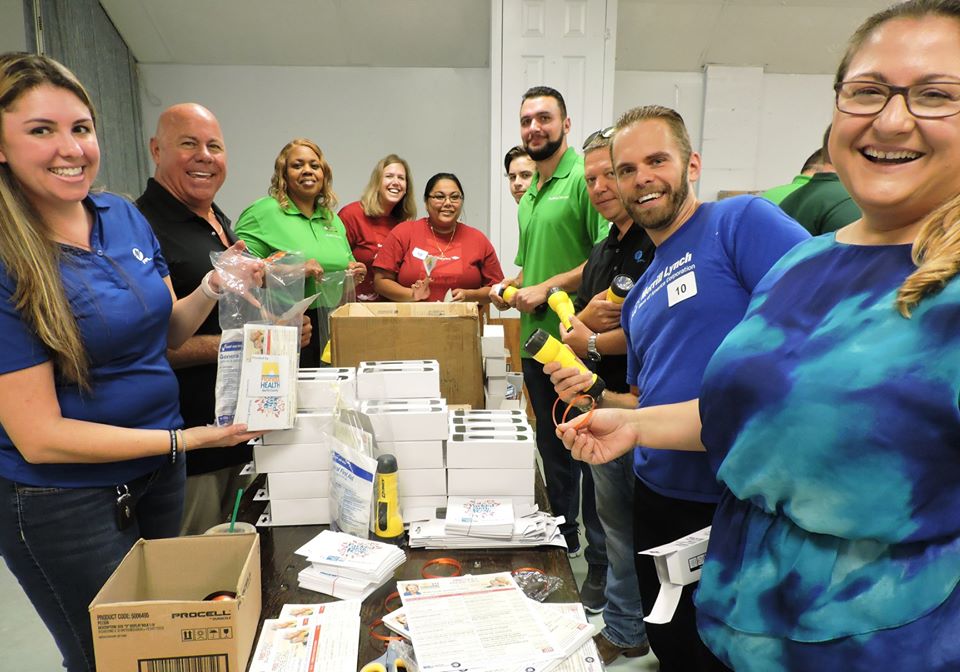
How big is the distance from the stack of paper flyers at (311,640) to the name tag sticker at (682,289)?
3.01 ft

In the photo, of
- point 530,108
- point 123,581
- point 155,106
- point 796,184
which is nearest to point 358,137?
point 155,106

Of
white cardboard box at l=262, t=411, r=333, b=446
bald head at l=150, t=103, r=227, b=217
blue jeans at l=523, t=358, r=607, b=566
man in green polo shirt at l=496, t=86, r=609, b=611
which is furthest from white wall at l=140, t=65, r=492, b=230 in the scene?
white cardboard box at l=262, t=411, r=333, b=446

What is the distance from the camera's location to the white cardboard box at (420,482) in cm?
138

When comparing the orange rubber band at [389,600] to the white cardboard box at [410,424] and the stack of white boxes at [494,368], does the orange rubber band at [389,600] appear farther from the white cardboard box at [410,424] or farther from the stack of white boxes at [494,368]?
the stack of white boxes at [494,368]

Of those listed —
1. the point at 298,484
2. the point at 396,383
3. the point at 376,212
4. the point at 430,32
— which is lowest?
the point at 298,484

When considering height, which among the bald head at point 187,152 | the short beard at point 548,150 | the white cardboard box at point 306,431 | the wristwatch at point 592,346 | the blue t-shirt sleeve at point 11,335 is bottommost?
the white cardboard box at point 306,431

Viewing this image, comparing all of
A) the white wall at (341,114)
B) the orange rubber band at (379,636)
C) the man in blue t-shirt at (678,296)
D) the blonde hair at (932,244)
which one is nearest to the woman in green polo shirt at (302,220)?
the man in blue t-shirt at (678,296)

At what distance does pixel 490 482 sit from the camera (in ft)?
4.51

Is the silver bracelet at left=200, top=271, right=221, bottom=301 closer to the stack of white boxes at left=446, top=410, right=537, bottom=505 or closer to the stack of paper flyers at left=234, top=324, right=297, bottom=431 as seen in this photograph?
the stack of paper flyers at left=234, top=324, right=297, bottom=431

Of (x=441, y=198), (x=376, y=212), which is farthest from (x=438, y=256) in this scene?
(x=376, y=212)

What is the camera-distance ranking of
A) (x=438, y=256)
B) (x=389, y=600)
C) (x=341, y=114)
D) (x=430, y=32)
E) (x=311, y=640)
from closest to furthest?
(x=311, y=640), (x=389, y=600), (x=438, y=256), (x=430, y=32), (x=341, y=114)

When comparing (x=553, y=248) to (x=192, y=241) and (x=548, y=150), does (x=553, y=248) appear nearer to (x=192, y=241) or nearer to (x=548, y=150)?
(x=548, y=150)

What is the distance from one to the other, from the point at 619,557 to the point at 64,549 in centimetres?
151

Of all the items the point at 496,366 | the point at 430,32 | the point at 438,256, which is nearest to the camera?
the point at 496,366
